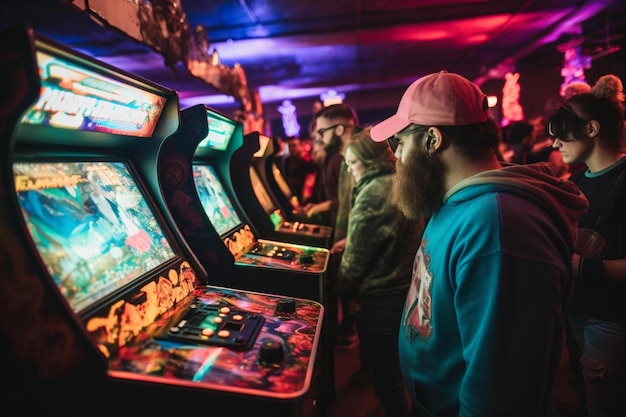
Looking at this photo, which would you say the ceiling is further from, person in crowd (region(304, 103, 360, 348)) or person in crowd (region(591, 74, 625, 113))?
person in crowd (region(304, 103, 360, 348))

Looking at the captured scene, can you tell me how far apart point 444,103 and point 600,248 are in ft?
3.78

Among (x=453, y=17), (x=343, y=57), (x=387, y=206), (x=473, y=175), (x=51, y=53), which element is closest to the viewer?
(x=51, y=53)

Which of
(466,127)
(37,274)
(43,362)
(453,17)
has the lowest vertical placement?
(43,362)

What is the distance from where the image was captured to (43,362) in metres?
0.90

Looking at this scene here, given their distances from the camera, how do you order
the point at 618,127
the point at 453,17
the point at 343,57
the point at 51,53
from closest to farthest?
the point at 51,53, the point at 618,127, the point at 453,17, the point at 343,57

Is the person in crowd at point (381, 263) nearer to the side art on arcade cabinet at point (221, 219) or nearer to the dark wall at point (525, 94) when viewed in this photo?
the side art on arcade cabinet at point (221, 219)

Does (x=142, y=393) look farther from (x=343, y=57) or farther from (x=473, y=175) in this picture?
(x=343, y=57)

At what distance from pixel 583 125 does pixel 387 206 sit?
988 mm

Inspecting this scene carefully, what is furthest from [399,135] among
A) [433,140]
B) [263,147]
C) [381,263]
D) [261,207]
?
[263,147]

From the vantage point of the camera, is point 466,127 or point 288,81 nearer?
point 466,127

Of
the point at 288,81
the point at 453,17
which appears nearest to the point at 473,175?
the point at 453,17

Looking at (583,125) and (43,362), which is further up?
(583,125)

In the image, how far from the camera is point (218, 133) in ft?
7.28

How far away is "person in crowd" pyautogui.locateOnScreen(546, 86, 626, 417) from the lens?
1.65m
